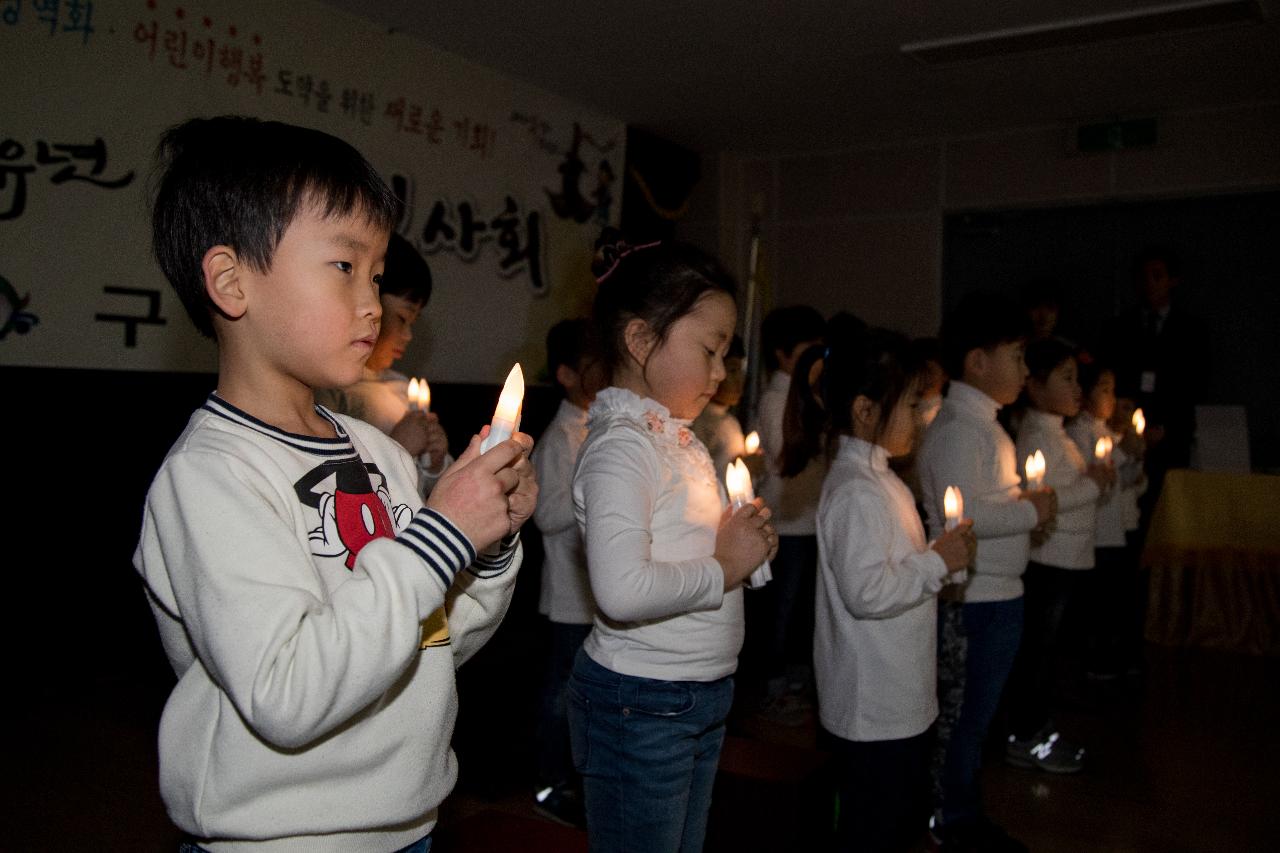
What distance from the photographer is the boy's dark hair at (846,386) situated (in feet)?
7.06

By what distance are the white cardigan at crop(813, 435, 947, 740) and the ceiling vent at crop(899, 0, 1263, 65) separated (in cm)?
318

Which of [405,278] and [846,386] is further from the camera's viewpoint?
[405,278]

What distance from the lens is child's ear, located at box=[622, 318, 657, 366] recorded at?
5.63ft

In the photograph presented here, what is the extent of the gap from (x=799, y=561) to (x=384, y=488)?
118 inches

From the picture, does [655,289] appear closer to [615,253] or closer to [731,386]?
[615,253]

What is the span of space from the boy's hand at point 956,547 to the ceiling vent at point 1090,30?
10.6 feet

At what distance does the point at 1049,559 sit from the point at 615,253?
78.8 inches

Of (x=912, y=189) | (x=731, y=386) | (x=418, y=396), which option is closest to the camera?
(x=418, y=396)

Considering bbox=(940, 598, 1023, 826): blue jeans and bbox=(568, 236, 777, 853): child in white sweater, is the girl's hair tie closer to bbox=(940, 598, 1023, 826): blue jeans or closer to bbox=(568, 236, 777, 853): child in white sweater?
bbox=(568, 236, 777, 853): child in white sweater

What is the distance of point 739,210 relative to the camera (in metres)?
7.02

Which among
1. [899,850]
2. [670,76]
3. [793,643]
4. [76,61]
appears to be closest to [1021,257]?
[670,76]

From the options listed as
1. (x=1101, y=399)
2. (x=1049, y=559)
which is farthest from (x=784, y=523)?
(x=1101, y=399)

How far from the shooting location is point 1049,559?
3.14 meters

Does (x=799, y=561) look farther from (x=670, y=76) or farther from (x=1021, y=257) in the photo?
(x=1021, y=257)
